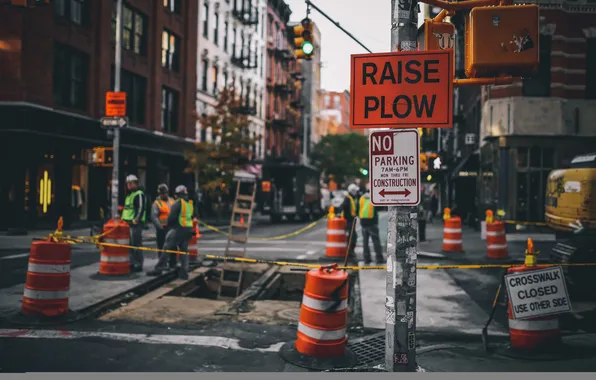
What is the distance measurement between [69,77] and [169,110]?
9.59m

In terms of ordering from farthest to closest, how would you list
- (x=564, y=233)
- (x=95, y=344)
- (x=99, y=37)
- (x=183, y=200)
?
(x=99, y=37) < (x=564, y=233) < (x=183, y=200) < (x=95, y=344)

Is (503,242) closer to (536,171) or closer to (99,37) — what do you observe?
(536,171)

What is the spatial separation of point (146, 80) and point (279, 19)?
27.6 meters

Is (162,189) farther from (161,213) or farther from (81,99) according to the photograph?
(81,99)

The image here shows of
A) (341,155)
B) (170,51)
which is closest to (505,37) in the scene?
(170,51)

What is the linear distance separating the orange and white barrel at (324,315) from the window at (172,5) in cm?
2958

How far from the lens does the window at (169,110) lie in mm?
32531

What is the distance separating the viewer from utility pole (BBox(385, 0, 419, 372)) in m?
4.96

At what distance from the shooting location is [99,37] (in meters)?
25.6

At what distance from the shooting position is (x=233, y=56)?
41.8 m

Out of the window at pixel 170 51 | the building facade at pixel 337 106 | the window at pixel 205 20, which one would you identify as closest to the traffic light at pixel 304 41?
the window at pixel 170 51

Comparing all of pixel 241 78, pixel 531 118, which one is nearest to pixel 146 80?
pixel 241 78

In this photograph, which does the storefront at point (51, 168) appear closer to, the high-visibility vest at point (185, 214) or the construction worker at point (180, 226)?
the construction worker at point (180, 226)

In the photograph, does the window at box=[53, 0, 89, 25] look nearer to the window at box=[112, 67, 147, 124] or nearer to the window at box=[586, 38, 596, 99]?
the window at box=[112, 67, 147, 124]
